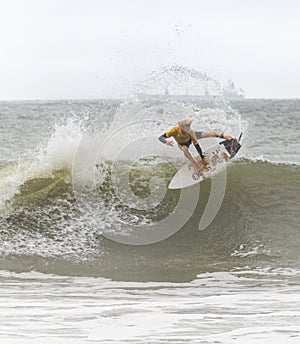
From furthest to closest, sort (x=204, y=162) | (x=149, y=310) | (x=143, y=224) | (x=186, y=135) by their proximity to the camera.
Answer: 1. (x=204, y=162)
2. (x=186, y=135)
3. (x=143, y=224)
4. (x=149, y=310)

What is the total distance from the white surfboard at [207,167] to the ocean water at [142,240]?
18 centimetres

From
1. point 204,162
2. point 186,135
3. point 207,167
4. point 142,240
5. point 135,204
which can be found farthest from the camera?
point 207,167

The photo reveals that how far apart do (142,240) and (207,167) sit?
6.63 ft

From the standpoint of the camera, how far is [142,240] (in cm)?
1020

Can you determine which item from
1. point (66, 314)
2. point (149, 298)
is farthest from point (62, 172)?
point (66, 314)

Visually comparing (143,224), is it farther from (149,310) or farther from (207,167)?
(149,310)

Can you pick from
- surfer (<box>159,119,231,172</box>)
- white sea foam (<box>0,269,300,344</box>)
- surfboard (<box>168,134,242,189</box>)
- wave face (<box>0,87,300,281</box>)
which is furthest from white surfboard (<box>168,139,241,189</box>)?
white sea foam (<box>0,269,300,344</box>)

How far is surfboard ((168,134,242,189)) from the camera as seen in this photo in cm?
1152

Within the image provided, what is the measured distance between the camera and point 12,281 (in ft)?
26.9

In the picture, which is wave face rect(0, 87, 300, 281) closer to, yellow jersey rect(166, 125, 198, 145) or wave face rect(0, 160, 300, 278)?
wave face rect(0, 160, 300, 278)

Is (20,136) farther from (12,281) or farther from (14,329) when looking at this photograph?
(14,329)

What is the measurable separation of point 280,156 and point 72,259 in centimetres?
1281

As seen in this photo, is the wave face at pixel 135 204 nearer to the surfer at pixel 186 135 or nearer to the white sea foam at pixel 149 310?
the surfer at pixel 186 135

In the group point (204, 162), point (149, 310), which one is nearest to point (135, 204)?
point (204, 162)
